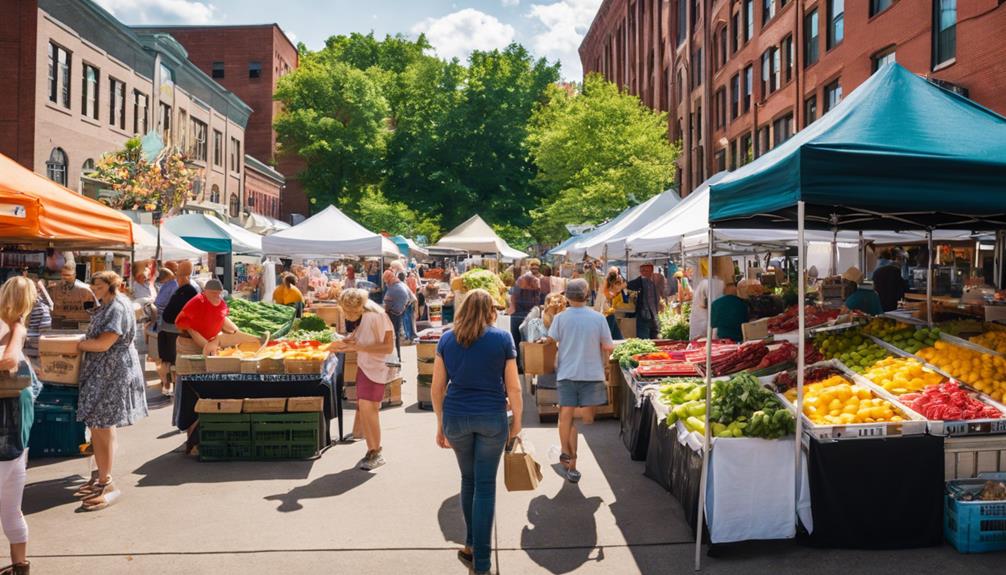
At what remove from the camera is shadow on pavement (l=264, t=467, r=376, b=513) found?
6906 millimetres

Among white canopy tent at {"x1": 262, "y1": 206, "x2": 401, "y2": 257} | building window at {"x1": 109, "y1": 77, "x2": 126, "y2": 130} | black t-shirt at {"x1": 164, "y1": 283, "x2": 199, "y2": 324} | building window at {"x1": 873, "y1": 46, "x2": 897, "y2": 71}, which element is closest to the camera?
black t-shirt at {"x1": 164, "y1": 283, "x2": 199, "y2": 324}

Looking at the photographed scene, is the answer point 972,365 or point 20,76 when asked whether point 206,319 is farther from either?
point 20,76

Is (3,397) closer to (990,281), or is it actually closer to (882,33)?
(990,281)

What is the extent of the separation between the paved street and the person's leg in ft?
1.46

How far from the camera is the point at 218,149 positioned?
153 feet

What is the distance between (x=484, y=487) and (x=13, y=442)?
3.15 metres

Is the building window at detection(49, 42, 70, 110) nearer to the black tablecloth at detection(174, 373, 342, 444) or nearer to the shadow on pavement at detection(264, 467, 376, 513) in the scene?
the black tablecloth at detection(174, 373, 342, 444)

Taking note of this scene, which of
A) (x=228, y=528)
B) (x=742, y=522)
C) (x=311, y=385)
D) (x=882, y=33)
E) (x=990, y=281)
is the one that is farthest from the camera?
A: (x=882, y=33)

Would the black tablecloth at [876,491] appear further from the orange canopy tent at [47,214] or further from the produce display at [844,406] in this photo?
the orange canopy tent at [47,214]

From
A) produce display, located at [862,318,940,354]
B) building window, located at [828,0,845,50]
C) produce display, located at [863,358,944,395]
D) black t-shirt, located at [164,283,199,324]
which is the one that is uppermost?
building window, located at [828,0,845,50]

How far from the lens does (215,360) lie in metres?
8.76

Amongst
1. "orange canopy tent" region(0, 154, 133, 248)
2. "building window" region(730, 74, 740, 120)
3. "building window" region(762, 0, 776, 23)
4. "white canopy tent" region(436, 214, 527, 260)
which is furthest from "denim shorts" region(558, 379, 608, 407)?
"building window" region(730, 74, 740, 120)

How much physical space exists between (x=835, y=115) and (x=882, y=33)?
18070 mm

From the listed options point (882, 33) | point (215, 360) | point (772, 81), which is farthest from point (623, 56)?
point (215, 360)
